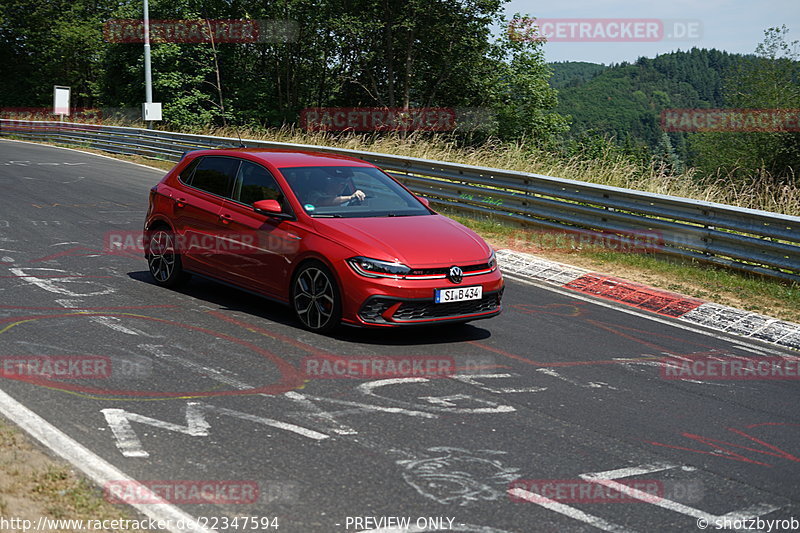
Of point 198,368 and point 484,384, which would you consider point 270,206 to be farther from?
point 484,384

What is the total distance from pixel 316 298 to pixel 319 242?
1.74 ft

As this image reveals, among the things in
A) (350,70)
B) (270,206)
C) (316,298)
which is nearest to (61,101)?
(350,70)

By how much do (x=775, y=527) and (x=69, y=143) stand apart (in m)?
31.8

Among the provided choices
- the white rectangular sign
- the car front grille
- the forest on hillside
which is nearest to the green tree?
the forest on hillside

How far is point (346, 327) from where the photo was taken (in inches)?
336

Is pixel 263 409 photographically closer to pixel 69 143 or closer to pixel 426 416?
pixel 426 416

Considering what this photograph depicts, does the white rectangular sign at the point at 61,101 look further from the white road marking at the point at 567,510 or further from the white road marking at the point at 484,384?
the white road marking at the point at 567,510

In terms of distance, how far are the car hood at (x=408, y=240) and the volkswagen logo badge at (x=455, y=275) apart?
0.23 ft

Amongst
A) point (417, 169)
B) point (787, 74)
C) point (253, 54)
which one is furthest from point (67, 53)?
point (787, 74)

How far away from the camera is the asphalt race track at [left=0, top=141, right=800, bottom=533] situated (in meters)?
4.64

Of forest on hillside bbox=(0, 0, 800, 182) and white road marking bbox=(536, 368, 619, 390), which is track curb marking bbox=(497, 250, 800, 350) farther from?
forest on hillside bbox=(0, 0, 800, 182)

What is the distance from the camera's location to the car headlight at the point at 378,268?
25.5ft

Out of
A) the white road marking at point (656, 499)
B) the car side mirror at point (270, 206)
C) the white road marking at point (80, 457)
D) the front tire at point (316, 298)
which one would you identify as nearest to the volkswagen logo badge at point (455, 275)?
the front tire at point (316, 298)

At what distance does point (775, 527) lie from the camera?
448 cm
